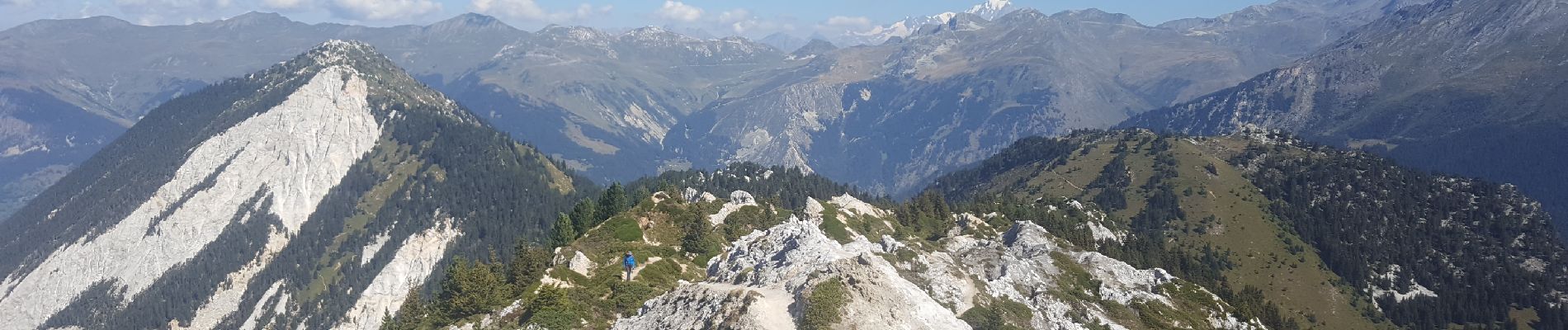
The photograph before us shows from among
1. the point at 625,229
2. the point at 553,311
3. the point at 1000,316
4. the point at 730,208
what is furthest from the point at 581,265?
the point at 730,208

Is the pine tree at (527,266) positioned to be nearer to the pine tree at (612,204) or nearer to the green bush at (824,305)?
the pine tree at (612,204)

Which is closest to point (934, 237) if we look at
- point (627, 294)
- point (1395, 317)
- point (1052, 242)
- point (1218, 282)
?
point (1052, 242)

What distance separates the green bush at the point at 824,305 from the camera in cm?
7100

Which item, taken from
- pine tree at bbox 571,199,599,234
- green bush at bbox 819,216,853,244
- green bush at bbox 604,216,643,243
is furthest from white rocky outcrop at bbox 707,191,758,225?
pine tree at bbox 571,199,599,234

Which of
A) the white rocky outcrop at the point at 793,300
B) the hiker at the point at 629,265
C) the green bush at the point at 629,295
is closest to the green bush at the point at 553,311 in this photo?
the green bush at the point at 629,295

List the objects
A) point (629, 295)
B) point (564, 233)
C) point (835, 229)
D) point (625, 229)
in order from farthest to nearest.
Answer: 1. point (835, 229)
2. point (564, 233)
3. point (625, 229)
4. point (629, 295)

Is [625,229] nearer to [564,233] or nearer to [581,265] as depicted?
[564,233]

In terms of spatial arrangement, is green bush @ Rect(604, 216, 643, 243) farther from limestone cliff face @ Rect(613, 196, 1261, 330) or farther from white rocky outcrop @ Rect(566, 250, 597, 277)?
white rocky outcrop @ Rect(566, 250, 597, 277)

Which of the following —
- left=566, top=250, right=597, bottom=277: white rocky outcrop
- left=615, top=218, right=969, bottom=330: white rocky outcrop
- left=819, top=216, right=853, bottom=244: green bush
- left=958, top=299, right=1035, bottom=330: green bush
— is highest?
left=615, top=218, right=969, bottom=330: white rocky outcrop

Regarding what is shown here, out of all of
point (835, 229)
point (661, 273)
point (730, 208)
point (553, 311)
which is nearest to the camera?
point (553, 311)

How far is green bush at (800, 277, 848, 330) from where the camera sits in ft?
233

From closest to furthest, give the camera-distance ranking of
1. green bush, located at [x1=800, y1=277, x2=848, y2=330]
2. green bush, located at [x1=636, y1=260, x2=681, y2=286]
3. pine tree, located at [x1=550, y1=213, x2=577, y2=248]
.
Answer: green bush, located at [x1=800, y1=277, x2=848, y2=330], green bush, located at [x1=636, y1=260, x2=681, y2=286], pine tree, located at [x1=550, y1=213, x2=577, y2=248]

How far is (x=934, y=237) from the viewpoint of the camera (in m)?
176

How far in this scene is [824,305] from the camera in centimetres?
7262
